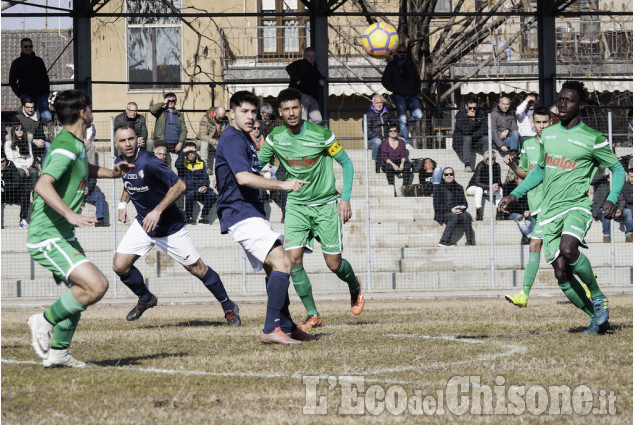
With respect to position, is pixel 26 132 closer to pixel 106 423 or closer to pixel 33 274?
pixel 33 274

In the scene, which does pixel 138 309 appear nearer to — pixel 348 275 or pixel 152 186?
pixel 152 186

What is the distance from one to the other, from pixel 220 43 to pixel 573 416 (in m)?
24.9

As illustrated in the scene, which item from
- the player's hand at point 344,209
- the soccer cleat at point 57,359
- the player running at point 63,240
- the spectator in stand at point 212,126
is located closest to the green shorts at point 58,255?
the player running at point 63,240

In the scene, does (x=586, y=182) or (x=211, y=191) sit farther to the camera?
(x=211, y=191)

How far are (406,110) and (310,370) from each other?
42.5 feet

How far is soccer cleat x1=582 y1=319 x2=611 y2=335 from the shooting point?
28.3ft

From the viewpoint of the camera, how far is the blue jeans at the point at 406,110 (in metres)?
18.6

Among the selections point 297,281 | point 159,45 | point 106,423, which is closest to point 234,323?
point 297,281

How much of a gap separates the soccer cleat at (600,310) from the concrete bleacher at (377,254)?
7.74 m

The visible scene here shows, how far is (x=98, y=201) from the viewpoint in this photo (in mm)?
16797

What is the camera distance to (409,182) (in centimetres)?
1745

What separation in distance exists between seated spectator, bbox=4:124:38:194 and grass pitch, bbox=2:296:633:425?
6257mm

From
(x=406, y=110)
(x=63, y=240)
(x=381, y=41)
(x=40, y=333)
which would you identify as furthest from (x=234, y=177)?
(x=406, y=110)

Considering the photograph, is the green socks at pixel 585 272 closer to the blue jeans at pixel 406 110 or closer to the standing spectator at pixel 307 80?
the standing spectator at pixel 307 80
